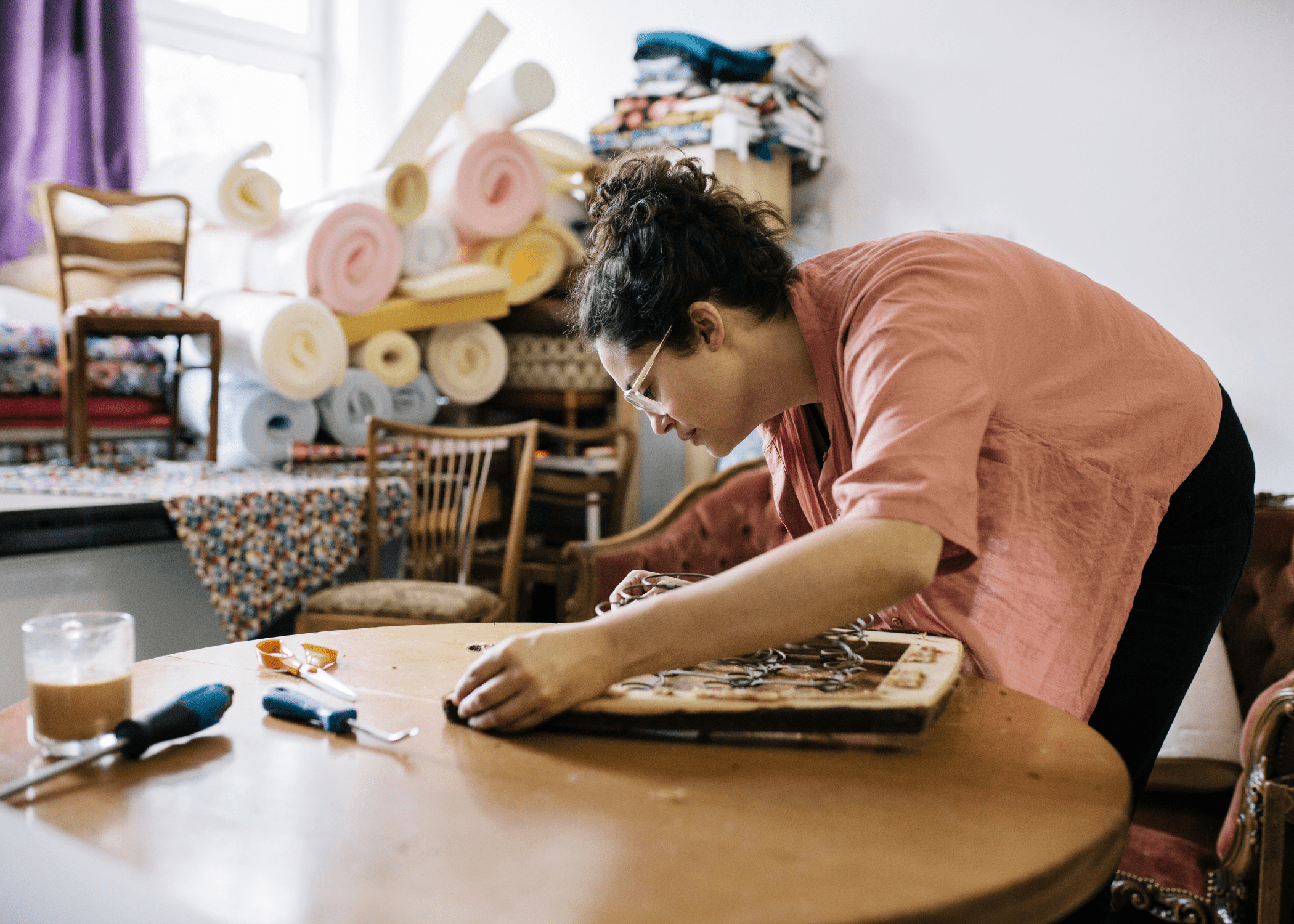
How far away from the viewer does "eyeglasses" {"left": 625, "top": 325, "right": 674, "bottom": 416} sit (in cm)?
112

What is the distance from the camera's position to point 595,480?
3.40 metres

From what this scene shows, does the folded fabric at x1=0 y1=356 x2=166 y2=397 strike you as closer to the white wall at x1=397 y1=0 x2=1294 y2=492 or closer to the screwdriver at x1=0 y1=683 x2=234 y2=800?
the white wall at x1=397 y1=0 x2=1294 y2=492

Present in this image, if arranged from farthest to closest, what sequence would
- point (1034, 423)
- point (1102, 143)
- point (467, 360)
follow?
1. point (467, 360)
2. point (1102, 143)
3. point (1034, 423)

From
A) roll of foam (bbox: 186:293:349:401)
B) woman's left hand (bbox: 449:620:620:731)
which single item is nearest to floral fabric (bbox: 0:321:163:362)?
roll of foam (bbox: 186:293:349:401)

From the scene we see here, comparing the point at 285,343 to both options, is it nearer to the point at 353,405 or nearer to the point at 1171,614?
the point at 353,405

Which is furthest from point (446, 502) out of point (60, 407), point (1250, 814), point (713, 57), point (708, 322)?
point (1250, 814)

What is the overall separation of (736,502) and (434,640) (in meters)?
1.57

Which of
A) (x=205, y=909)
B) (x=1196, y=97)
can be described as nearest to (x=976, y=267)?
(x=205, y=909)

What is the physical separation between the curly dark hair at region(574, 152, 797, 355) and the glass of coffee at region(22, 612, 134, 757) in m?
0.57

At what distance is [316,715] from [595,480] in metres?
2.54

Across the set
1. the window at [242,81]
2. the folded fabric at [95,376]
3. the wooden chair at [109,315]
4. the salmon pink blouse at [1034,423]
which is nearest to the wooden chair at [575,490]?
the wooden chair at [109,315]

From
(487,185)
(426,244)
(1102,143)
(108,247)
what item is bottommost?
(108,247)

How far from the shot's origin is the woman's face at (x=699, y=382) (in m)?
1.10

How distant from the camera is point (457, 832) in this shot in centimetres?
65
